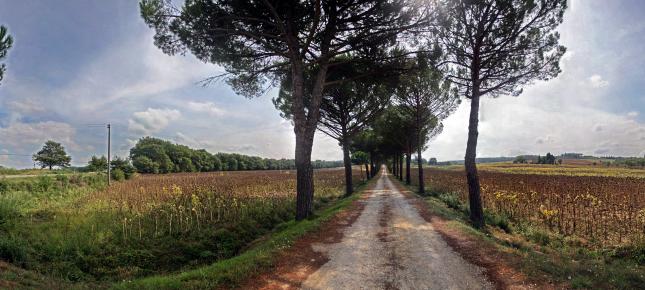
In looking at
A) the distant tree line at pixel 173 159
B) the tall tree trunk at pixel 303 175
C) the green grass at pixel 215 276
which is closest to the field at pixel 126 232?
the tall tree trunk at pixel 303 175

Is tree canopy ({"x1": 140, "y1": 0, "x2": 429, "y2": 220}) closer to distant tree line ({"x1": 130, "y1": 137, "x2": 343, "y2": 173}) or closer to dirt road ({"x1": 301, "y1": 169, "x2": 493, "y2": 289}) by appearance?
dirt road ({"x1": 301, "y1": 169, "x2": 493, "y2": 289})

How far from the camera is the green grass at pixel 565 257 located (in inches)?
215

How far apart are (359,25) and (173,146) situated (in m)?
76.6

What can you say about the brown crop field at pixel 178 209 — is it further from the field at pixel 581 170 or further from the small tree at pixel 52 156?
the small tree at pixel 52 156

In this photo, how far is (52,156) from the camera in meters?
56.0

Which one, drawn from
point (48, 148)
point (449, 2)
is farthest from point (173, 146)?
point (449, 2)

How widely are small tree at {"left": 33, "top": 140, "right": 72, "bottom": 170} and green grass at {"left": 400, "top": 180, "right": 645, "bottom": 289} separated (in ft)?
221

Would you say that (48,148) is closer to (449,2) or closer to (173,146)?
(173,146)

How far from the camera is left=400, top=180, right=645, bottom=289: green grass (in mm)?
5469

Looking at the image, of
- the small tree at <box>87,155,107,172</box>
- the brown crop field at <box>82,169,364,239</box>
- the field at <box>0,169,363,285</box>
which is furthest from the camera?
the small tree at <box>87,155,107,172</box>

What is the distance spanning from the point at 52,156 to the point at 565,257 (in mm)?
72046

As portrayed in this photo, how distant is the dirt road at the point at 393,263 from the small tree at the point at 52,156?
214 ft

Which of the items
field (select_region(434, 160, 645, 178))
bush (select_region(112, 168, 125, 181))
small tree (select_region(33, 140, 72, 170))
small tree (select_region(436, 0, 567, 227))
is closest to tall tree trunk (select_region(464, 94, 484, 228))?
small tree (select_region(436, 0, 567, 227))

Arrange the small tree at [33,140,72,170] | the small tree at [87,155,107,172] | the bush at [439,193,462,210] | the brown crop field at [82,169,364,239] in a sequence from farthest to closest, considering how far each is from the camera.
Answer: the small tree at [33,140,72,170], the small tree at [87,155,107,172], the bush at [439,193,462,210], the brown crop field at [82,169,364,239]
